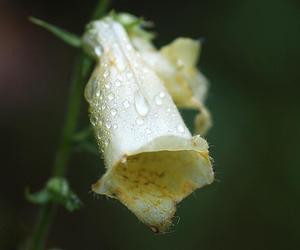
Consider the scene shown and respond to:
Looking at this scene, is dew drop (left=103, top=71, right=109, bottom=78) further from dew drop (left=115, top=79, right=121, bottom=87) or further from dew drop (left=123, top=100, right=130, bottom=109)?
dew drop (left=123, top=100, right=130, bottom=109)

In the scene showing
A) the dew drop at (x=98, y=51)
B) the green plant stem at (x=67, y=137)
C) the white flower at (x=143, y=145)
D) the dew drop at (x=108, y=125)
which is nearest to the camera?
the white flower at (x=143, y=145)

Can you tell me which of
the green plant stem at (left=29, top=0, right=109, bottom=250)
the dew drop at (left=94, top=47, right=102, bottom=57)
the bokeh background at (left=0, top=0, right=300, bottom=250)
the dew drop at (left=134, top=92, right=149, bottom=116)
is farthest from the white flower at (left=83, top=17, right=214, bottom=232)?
the bokeh background at (left=0, top=0, right=300, bottom=250)

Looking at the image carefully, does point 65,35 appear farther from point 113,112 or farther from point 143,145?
point 143,145

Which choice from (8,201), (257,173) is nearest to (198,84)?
(257,173)

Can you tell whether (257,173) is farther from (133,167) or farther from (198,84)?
(133,167)

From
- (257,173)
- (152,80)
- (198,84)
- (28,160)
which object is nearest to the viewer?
(152,80)

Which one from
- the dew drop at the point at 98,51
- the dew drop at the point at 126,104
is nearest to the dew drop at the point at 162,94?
the dew drop at the point at 126,104

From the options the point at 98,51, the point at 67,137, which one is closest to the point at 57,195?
the point at 67,137

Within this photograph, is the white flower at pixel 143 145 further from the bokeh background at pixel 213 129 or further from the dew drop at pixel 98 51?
the bokeh background at pixel 213 129
